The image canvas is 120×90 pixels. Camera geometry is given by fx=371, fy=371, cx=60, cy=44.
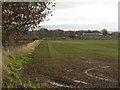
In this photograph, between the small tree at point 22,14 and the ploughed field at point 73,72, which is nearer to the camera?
the ploughed field at point 73,72

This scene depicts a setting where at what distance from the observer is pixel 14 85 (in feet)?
38.7

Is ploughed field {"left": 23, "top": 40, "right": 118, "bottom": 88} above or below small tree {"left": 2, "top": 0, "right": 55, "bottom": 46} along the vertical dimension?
below

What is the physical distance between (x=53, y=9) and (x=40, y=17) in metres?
1.69

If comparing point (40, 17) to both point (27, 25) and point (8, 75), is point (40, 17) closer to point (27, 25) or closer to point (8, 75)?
point (27, 25)

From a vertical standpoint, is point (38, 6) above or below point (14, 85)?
above

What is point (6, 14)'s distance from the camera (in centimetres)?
1967

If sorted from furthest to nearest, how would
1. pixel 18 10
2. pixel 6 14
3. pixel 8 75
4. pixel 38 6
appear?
pixel 38 6
pixel 18 10
pixel 6 14
pixel 8 75

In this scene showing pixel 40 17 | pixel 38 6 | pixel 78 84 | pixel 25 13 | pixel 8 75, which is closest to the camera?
pixel 8 75

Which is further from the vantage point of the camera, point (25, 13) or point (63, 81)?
point (25, 13)

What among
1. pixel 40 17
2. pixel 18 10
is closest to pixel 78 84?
pixel 18 10

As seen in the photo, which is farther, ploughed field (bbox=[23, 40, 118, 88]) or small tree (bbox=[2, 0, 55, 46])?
small tree (bbox=[2, 0, 55, 46])

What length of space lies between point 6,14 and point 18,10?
198 centimetres

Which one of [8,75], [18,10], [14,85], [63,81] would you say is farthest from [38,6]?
[14,85]

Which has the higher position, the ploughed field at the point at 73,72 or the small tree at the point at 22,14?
the small tree at the point at 22,14
